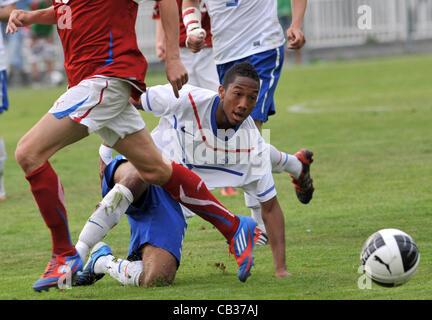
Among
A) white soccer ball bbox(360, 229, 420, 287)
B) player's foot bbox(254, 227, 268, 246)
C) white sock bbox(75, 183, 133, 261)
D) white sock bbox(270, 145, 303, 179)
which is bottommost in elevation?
player's foot bbox(254, 227, 268, 246)

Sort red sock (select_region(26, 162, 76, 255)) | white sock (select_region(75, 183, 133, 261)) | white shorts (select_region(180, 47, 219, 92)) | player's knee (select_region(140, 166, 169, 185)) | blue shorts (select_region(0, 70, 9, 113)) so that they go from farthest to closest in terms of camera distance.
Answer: blue shorts (select_region(0, 70, 9, 113))
white shorts (select_region(180, 47, 219, 92))
white sock (select_region(75, 183, 133, 261))
player's knee (select_region(140, 166, 169, 185))
red sock (select_region(26, 162, 76, 255))

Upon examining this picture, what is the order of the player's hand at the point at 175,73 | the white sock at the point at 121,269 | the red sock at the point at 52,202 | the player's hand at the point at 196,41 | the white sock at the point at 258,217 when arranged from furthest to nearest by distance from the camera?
1. the white sock at the point at 258,217
2. the player's hand at the point at 196,41
3. the white sock at the point at 121,269
4. the player's hand at the point at 175,73
5. the red sock at the point at 52,202

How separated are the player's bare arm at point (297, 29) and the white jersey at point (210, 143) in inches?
34.8

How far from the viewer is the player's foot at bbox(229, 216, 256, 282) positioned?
17.3 ft

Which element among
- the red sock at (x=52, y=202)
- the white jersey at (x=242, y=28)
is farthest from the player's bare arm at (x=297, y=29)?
the red sock at (x=52, y=202)

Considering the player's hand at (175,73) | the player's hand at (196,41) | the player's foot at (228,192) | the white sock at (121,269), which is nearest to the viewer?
the player's hand at (175,73)

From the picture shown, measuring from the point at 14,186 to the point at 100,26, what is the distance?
216 inches

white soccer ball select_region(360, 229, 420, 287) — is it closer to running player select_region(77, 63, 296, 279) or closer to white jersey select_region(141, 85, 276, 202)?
running player select_region(77, 63, 296, 279)

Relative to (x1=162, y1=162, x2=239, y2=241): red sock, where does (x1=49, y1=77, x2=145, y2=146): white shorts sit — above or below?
above

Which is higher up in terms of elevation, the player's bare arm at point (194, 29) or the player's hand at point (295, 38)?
the player's bare arm at point (194, 29)

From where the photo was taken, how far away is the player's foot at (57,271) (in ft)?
16.4

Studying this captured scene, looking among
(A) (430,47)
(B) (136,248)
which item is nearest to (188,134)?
(B) (136,248)

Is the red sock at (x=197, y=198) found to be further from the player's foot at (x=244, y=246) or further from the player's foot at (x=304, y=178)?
the player's foot at (x=304, y=178)

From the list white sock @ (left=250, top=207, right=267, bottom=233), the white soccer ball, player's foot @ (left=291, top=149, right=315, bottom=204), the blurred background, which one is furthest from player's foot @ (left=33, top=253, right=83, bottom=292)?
the blurred background
